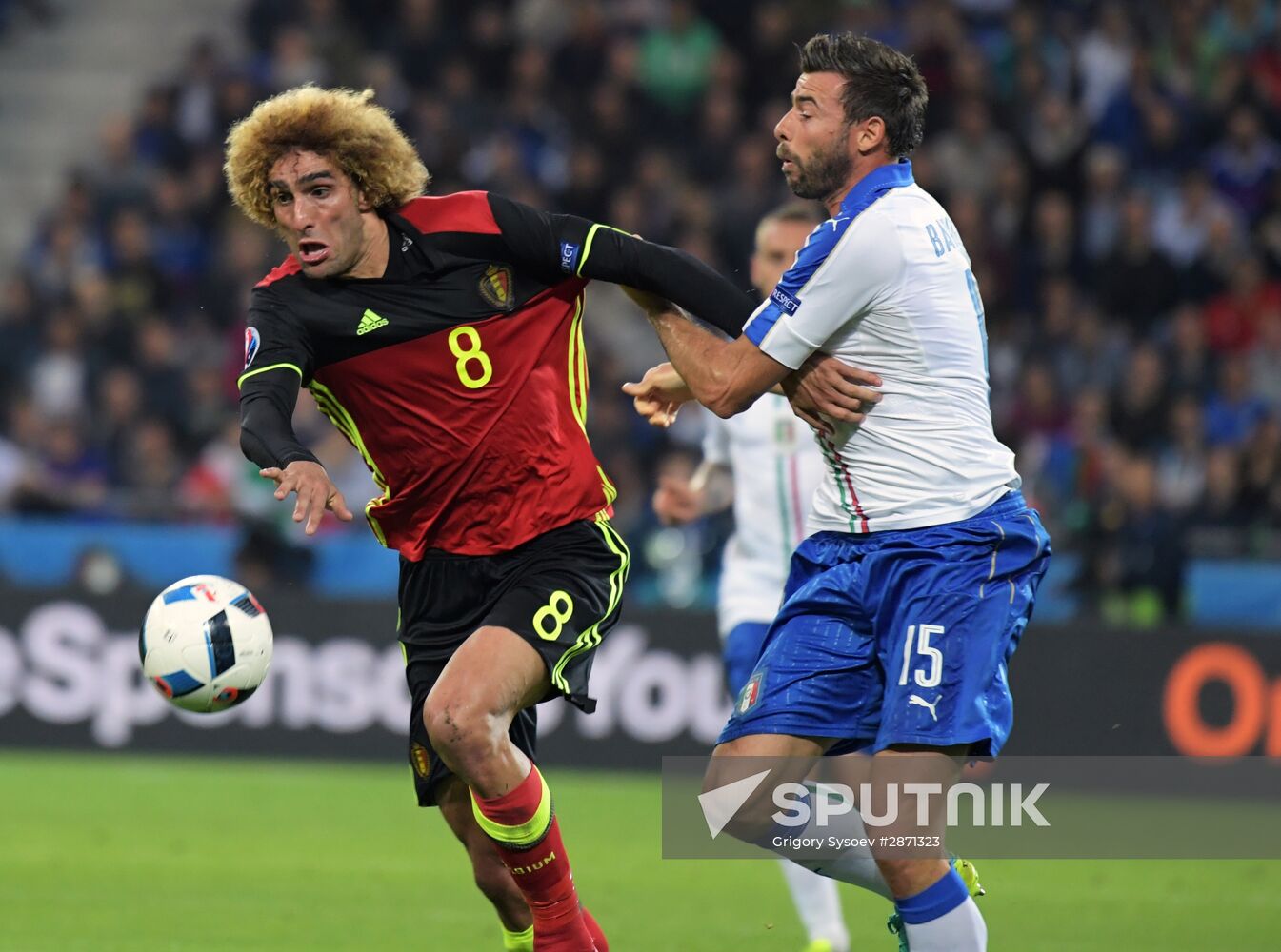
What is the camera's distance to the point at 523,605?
582 centimetres

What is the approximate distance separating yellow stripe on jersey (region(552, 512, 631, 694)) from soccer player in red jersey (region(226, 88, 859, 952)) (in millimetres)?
10

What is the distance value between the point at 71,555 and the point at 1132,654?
7197 mm

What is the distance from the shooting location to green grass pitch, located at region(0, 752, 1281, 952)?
7539 millimetres

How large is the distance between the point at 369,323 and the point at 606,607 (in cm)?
115

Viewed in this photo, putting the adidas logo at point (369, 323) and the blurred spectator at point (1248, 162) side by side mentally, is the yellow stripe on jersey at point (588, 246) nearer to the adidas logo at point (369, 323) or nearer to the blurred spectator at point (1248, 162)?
the adidas logo at point (369, 323)

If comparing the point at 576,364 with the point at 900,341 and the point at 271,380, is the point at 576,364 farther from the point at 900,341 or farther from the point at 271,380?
the point at 900,341

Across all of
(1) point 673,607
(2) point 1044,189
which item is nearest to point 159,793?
(1) point 673,607

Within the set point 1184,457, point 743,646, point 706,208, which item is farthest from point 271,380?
point 706,208

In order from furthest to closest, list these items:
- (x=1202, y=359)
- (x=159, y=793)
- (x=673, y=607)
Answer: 1. (x=1202, y=359)
2. (x=673, y=607)
3. (x=159, y=793)

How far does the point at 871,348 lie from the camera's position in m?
5.38

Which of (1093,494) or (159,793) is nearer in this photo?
(159,793)

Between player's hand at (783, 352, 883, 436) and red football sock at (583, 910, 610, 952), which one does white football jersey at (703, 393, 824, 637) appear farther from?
player's hand at (783, 352, 883, 436)

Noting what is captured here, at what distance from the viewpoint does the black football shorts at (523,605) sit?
585cm

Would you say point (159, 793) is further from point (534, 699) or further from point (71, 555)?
point (534, 699)
